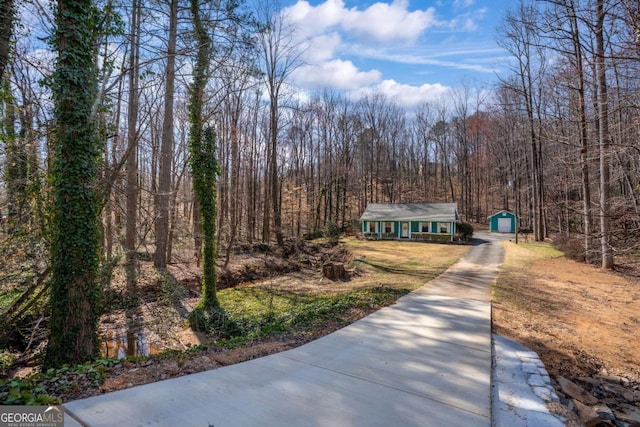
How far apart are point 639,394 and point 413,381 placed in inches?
116

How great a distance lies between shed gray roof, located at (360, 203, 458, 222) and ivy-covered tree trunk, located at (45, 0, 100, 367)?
25.1 m

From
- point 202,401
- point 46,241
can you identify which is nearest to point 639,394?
point 202,401

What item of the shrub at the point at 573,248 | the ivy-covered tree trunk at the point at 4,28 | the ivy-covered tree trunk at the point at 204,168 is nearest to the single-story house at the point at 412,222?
the shrub at the point at 573,248

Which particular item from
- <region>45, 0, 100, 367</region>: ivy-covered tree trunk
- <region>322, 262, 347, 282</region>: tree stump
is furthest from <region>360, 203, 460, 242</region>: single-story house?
<region>45, 0, 100, 367</region>: ivy-covered tree trunk

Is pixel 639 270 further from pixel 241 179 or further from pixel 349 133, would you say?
pixel 349 133

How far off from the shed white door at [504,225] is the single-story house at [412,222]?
8.65 m

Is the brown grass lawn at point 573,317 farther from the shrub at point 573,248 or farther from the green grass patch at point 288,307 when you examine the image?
the green grass patch at point 288,307

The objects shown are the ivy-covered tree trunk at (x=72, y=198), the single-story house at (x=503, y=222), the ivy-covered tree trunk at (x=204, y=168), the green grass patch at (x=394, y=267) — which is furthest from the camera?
the single-story house at (x=503, y=222)

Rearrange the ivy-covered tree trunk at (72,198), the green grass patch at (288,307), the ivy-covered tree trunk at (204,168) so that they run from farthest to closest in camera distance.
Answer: the ivy-covered tree trunk at (204,168) < the green grass patch at (288,307) < the ivy-covered tree trunk at (72,198)

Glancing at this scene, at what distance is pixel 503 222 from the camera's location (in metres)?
32.7

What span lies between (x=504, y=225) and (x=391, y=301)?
30.3 m

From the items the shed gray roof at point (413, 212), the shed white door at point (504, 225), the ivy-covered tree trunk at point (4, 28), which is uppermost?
the ivy-covered tree trunk at point (4, 28)

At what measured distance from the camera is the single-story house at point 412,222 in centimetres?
2625

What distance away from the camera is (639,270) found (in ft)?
36.2
